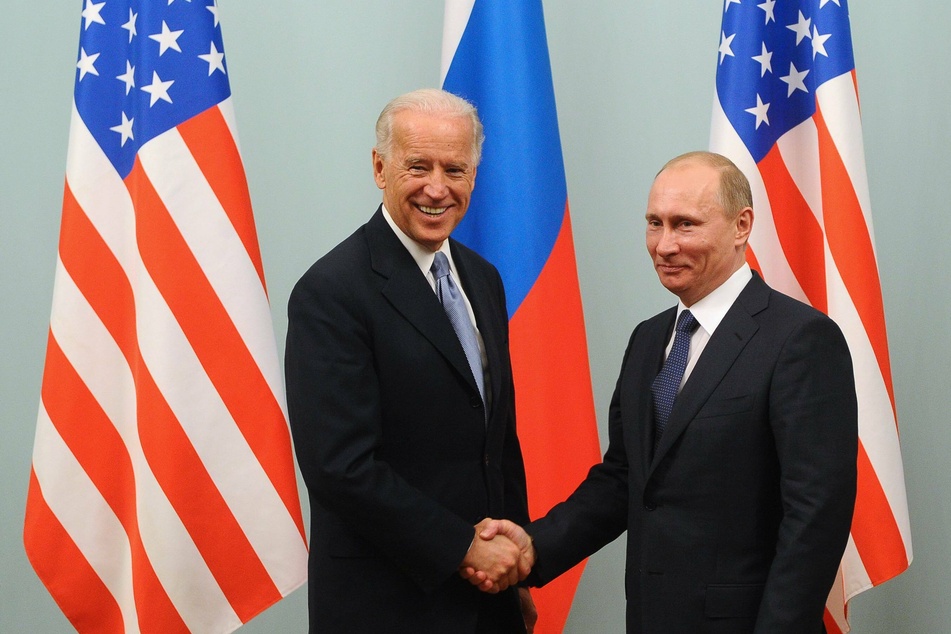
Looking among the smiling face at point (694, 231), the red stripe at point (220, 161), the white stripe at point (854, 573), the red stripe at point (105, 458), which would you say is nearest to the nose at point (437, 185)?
the smiling face at point (694, 231)

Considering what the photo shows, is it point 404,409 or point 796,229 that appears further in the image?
point 796,229

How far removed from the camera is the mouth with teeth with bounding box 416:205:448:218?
2014mm

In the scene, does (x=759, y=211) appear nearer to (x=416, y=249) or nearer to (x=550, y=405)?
(x=550, y=405)

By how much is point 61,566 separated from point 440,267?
1317 millimetres

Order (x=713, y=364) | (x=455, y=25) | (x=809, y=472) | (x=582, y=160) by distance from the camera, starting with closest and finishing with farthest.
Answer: (x=809, y=472)
(x=713, y=364)
(x=455, y=25)
(x=582, y=160)

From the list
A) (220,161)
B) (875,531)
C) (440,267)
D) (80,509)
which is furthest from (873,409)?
(80,509)

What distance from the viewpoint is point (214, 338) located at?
102 inches

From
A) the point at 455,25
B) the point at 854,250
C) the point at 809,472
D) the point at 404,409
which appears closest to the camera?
the point at 809,472

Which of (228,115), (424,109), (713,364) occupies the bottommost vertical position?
(713,364)

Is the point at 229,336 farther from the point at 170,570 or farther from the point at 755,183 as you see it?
the point at 755,183

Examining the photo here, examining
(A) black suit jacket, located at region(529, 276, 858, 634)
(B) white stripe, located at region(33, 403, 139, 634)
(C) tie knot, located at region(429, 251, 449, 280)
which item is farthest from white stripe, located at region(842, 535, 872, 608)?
(B) white stripe, located at region(33, 403, 139, 634)

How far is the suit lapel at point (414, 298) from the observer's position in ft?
6.42

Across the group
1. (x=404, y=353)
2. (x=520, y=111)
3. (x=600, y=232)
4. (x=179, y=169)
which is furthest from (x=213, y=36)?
(x=600, y=232)

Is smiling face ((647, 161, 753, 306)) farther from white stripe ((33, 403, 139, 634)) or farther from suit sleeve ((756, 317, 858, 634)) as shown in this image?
white stripe ((33, 403, 139, 634))
